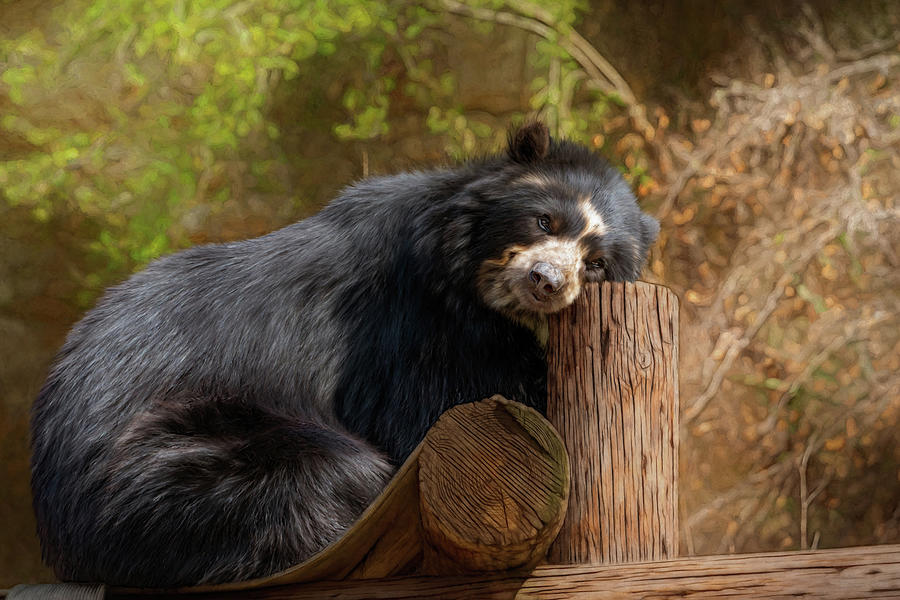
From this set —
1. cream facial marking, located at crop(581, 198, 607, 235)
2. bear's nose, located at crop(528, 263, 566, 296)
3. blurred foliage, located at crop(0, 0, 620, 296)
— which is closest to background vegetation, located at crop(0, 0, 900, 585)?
blurred foliage, located at crop(0, 0, 620, 296)

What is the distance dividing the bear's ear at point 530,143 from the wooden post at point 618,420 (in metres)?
0.85

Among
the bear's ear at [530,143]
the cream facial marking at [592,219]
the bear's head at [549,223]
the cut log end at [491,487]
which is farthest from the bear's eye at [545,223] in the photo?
the cut log end at [491,487]

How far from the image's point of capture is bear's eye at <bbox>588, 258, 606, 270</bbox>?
2.75 m

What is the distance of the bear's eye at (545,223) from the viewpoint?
2.71 m

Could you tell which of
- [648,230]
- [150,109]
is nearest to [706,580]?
[648,230]

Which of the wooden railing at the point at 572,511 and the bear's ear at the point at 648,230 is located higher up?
the bear's ear at the point at 648,230

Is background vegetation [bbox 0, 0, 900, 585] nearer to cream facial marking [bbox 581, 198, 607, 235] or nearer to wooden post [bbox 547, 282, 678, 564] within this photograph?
cream facial marking [bbox 581, 198, 607, 235]

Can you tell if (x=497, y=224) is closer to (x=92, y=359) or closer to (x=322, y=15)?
(x=92, y=359)

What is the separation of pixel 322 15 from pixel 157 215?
4.43 ft

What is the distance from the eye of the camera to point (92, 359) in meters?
2.51

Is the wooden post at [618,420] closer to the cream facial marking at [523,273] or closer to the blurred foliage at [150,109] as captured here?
the cream facial marking at [523,273]

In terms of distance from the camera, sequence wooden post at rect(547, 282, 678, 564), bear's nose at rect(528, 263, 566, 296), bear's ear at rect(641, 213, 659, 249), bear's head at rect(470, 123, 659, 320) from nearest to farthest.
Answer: wooden post at rect(547, 282, 678, 564)
bear's nose at rect(528, 263, 566, 296)
bear's head at rect(470, 123, 659, 320)
bear's ear at rect(641, 213, 659, 249)

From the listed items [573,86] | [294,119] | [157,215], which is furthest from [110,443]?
[573,86]

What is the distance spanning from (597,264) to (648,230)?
1.09 feet
